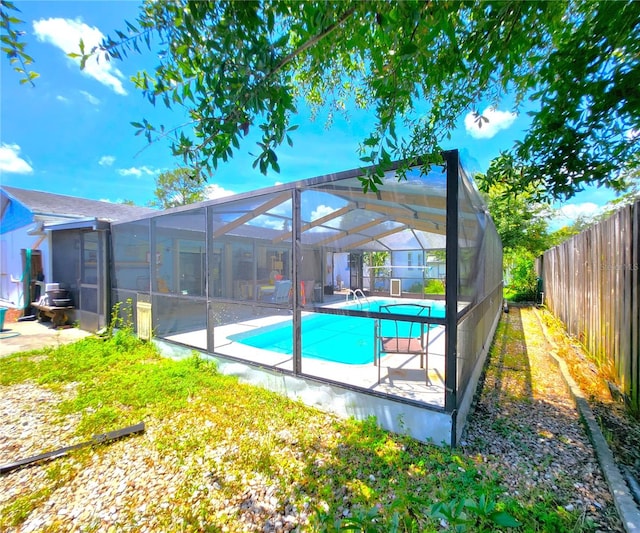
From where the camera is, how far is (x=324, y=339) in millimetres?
5348

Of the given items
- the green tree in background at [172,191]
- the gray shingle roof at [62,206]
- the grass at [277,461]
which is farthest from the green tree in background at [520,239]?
the green tree in background at [172,191]

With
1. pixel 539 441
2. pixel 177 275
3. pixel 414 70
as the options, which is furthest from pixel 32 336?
pixel 539 441

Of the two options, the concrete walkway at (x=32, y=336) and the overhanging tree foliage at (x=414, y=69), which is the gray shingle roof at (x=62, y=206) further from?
the overhanging tree foliage at (x=414, y=69)

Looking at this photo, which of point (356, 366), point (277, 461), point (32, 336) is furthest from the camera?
point (32, 336)

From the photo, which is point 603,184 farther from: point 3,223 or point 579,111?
point 3,223

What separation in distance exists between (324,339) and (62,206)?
10.9 metres

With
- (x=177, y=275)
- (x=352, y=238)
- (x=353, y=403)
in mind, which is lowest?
(x=353, y=403)

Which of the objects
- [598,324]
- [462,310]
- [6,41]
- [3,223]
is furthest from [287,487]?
[3,223]

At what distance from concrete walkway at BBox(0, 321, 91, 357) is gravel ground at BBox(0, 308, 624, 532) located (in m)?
2.90

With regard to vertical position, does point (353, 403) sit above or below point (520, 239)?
below

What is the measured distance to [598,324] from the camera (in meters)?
3.82

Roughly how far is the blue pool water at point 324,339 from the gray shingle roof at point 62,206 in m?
5.86

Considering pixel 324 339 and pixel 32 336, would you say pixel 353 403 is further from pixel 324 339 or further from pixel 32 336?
pixel 32 336

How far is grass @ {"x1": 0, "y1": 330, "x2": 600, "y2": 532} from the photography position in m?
1.80
